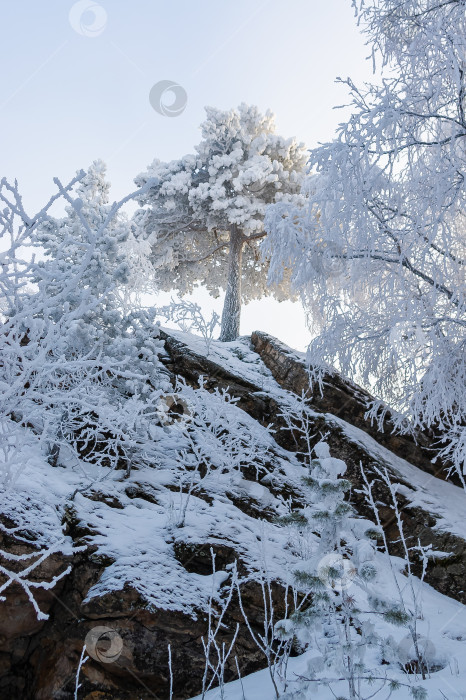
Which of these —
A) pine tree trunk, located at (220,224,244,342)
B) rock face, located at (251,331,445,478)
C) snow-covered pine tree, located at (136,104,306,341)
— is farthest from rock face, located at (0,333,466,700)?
snow-covered pine tree, located at (136,104,306,341)

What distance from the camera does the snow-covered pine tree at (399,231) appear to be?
511cm

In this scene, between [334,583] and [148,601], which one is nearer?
[334,583]

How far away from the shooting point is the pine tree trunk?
1464 cm

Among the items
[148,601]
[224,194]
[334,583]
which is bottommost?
[148,601]

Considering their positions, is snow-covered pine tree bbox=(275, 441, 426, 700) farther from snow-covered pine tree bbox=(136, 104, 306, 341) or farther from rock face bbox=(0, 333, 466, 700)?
snow-covered pine tree bbox=(136, 104, 306, 341)

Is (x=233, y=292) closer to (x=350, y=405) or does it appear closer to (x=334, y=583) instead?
(x=350, y=405)

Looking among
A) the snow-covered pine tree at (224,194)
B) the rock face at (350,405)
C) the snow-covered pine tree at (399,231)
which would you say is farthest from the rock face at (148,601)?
the snow-covered pine tree at (224,194)

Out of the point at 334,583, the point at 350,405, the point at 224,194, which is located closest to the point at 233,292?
the point at 224,194

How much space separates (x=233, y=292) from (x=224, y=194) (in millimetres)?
2999

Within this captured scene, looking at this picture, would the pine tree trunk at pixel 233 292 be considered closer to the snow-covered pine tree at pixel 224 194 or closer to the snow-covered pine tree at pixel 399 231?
the snow-covered pine tree at pixel 224 194

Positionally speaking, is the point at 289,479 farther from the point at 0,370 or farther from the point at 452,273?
the point at 0,370

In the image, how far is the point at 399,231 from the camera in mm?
5348

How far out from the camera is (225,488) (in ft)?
21.4

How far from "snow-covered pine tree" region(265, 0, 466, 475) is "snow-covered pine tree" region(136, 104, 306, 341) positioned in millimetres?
7346
